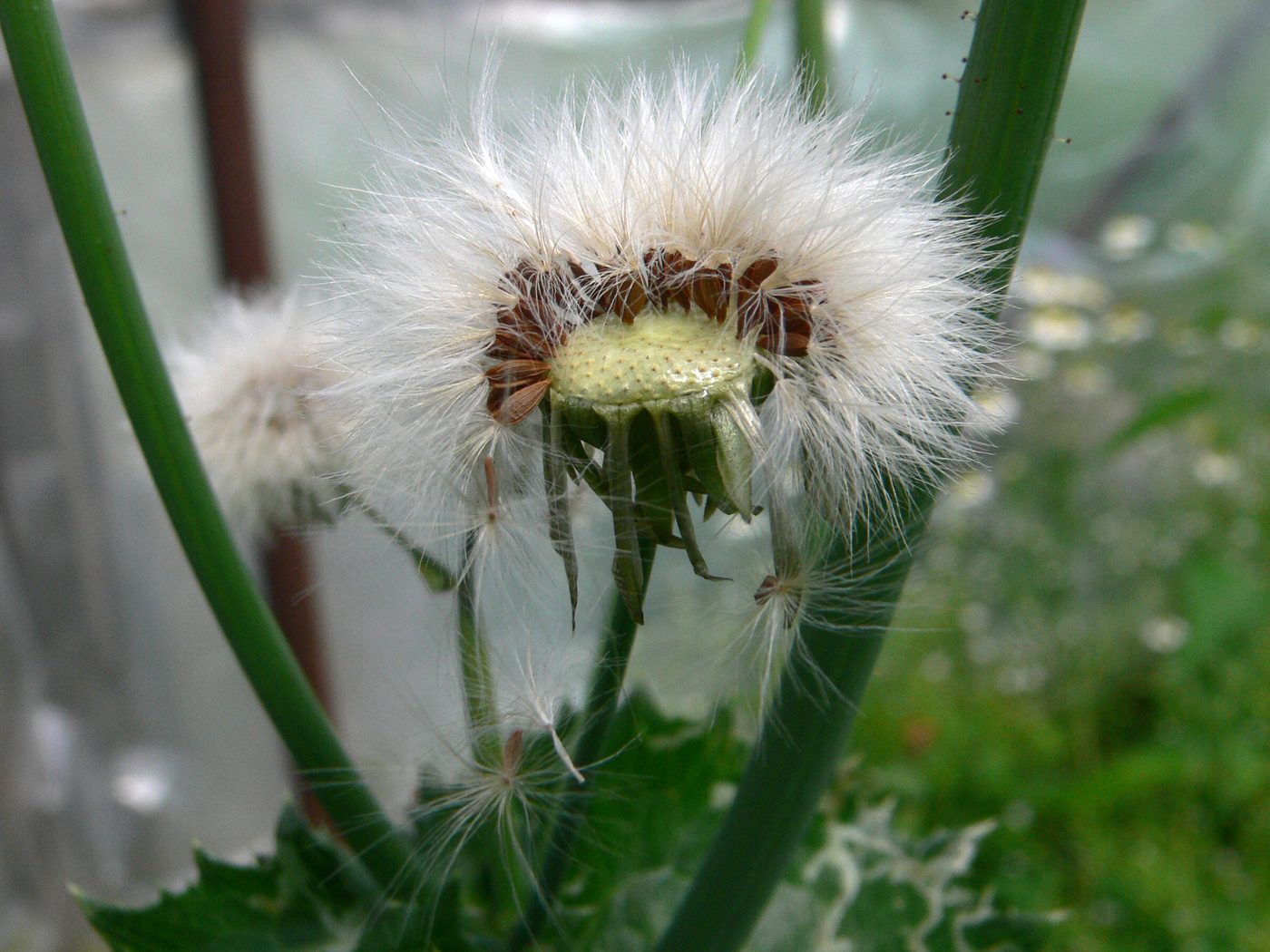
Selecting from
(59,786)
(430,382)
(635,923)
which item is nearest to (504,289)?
(430,382)

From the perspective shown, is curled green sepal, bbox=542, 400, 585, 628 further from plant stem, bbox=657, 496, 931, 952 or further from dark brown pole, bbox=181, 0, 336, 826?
dark brown pole, bbox=181, 0, 336, 826

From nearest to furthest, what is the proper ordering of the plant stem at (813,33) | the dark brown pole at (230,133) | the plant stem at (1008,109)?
the plant stem at (1008,109) < the plant stem at (813,33) < the dark brown pole at (230,133)

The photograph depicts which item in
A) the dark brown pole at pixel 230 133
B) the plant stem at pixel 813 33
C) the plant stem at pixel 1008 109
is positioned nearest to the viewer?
the plant stem at pixel 1008 109

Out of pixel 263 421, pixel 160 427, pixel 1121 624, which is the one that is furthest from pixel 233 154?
pixel 1121 624

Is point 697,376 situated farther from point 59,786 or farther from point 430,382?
point 59,786

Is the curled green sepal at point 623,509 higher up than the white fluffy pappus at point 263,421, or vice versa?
the curled green sepal at point 623,509

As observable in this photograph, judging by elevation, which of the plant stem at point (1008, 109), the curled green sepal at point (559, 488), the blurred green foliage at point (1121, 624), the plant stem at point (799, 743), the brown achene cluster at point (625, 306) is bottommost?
the blurred green foliage at point (1121, 624)

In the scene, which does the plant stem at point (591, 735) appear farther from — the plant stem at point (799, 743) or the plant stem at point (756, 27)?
the plant stem at point (756, 27)

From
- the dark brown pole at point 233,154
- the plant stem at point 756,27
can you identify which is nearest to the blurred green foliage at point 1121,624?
the dark brown pole at point 233,154
